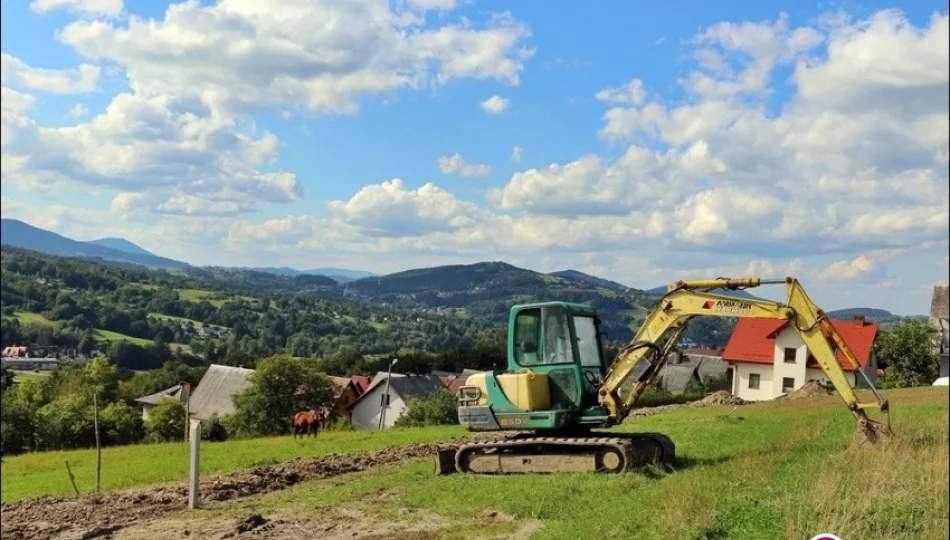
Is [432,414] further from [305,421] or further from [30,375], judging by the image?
[30,375]

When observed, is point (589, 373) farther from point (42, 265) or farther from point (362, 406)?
point (362, 406)

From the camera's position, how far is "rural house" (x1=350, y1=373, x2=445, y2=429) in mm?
72875

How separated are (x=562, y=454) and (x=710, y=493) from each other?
5.42 meters

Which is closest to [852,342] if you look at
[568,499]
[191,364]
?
[568,499]

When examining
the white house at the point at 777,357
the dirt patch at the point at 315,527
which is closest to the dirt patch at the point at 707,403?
the white house at the point at 777,357

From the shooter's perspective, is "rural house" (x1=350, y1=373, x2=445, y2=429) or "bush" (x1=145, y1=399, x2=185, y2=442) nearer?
"bush" (x1=145, y1=399, x2=185, y2=442)

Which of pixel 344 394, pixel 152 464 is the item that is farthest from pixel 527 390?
pixel 344 394

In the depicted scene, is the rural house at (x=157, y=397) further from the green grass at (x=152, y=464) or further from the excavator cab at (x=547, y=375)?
the excavator cab at (x=547, y=375)

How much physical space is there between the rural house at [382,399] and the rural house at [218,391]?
36.1ft

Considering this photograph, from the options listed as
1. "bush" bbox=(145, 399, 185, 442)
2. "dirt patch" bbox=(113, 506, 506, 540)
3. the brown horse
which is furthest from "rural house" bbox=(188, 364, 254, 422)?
"dirt patch" bbox=(113, 506, 506, 540)

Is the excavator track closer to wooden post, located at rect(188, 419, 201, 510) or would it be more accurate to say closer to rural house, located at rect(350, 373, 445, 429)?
wooden post, located at rect(188, 419, 201, 510)

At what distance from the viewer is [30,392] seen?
224 feet

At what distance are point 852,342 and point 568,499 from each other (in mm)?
48456

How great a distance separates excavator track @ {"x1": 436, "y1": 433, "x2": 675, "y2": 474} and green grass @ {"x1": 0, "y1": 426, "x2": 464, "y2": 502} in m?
7.87
